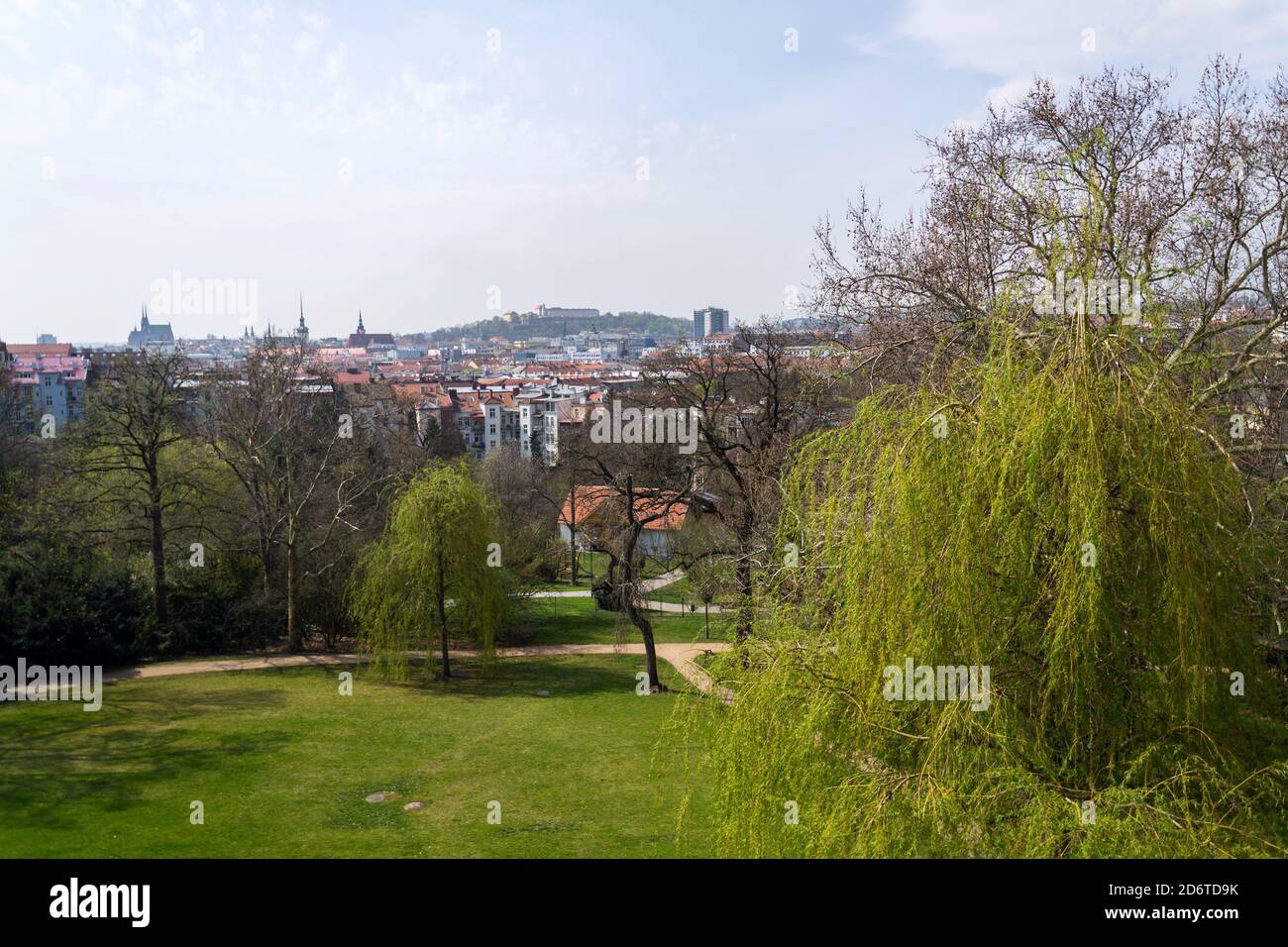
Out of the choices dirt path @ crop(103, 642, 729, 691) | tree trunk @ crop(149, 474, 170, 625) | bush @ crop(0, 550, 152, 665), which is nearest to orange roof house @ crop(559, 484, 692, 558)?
dirt path @ crop(103, 642, 729, 691)

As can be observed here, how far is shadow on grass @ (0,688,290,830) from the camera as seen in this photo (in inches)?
612

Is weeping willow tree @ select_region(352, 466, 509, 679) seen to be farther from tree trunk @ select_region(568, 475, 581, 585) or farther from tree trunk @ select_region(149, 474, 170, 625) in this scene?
tree trunk @ select_region(149, 474, 170, 625)

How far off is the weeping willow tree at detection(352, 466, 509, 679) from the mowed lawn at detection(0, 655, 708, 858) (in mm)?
1190

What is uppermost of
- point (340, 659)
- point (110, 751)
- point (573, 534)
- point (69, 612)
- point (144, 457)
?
point (144, 457)

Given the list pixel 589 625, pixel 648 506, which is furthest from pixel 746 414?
pixel 589 625

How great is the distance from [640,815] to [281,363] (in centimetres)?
1945

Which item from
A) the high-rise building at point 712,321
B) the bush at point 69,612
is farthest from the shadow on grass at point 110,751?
the high-rise building at point 712,321

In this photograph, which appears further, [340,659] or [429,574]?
[340,659]

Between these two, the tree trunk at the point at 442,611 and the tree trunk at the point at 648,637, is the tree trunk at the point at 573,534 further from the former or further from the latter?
the tree trunk at the point at 648,637

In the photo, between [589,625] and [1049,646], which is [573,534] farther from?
[1049,646]

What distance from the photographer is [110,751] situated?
18172 mm

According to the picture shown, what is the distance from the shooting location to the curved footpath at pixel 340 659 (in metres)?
24.8

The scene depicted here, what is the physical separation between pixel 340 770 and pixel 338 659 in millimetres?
10069

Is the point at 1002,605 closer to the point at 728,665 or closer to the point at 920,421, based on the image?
the point at 920,421
